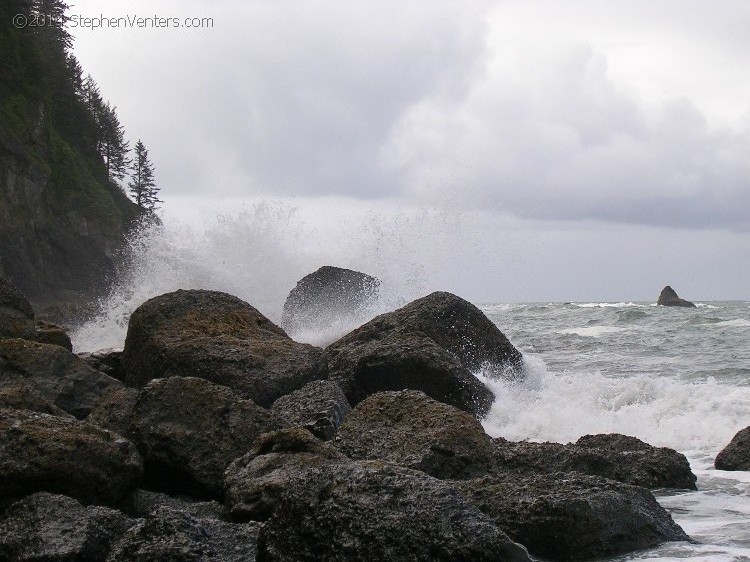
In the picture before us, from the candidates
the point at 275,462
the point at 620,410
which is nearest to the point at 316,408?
the point at 275,462

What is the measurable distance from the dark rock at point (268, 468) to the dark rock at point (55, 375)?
2483 mm

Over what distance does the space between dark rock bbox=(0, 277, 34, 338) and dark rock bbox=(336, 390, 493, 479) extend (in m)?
4.25

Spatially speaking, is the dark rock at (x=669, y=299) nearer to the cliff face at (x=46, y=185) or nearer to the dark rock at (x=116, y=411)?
the cliff face at (x=46, y=185)

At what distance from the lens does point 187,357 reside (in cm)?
787

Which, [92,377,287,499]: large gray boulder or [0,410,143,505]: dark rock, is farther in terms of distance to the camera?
[92,377,287,499]: large gray boulder

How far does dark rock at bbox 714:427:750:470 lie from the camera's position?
748cm

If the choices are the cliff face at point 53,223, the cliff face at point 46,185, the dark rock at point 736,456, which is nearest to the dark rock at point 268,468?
the dark rock at point 736,456

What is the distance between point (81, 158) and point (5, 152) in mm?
9318

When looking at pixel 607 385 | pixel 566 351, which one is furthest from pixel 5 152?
pixel 607 385

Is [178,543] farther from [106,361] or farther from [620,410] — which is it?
[620,410]

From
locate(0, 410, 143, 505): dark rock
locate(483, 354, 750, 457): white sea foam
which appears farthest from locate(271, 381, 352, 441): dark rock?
locate(483, 354, 750, 457): white sea foam

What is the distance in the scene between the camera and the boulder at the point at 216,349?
7.59 metres

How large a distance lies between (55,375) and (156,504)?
2.43 m

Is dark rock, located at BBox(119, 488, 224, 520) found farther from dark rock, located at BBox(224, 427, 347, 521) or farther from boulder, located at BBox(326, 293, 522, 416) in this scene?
boulder, located at BBox(326, 293, 522, 416)
